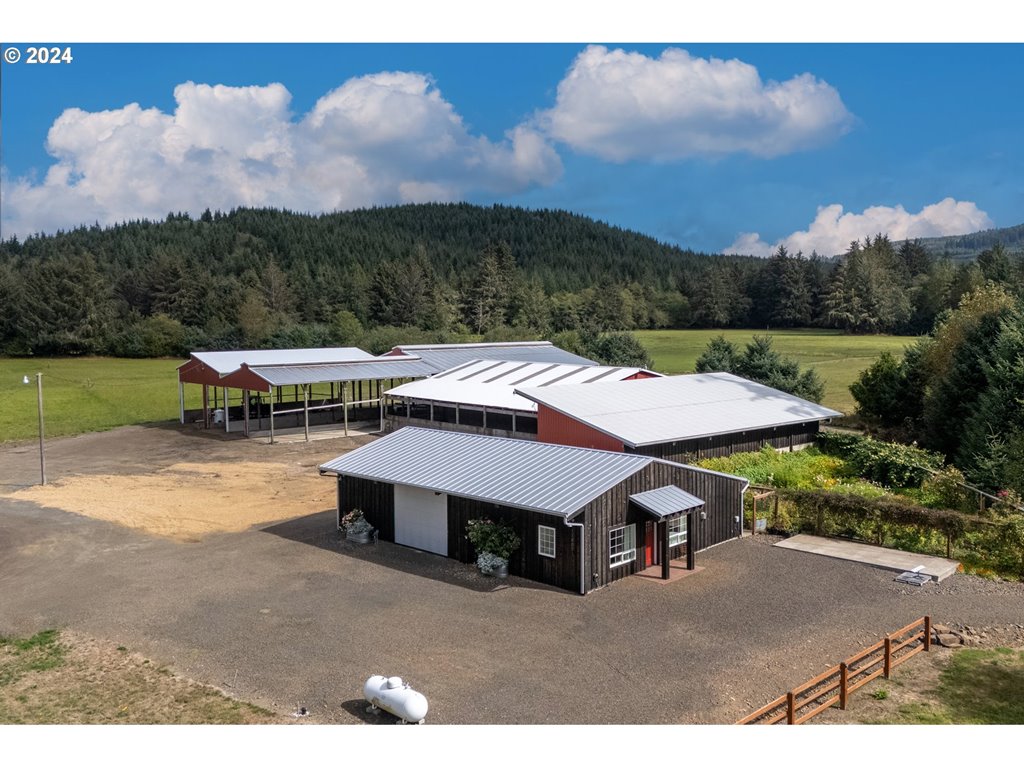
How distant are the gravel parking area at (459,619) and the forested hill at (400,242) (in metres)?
97.9

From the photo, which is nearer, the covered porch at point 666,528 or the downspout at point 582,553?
the downspout at point 582,553

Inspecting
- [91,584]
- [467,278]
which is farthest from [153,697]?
[467,278]

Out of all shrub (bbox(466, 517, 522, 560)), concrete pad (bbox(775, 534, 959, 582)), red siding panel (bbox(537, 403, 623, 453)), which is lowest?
concrete pad (bbox(775, 534, 959, 582))

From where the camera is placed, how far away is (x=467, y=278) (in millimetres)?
111688

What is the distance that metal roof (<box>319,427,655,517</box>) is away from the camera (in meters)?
18.8

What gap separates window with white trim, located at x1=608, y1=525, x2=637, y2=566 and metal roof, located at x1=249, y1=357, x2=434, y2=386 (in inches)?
977

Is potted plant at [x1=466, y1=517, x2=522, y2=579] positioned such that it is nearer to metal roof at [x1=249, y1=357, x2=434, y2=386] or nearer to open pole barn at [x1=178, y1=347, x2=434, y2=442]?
open pole barn at [x1=178, y1=347, x2=434, y2=442]

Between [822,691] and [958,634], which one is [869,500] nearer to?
[958,634]

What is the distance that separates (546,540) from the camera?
731 inches

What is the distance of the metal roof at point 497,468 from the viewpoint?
1880cm

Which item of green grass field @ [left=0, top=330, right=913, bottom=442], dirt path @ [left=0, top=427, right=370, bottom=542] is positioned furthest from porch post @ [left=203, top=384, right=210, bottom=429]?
green grass field @ [left=0, top=330, right=913, bottom=442]

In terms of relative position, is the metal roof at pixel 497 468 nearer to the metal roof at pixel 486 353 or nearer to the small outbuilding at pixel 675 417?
the small outbuilding at pixel 675 417

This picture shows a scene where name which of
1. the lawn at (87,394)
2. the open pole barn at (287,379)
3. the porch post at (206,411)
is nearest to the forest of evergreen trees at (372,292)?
the lawn at (87,394)

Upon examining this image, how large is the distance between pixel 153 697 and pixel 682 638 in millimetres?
8936
